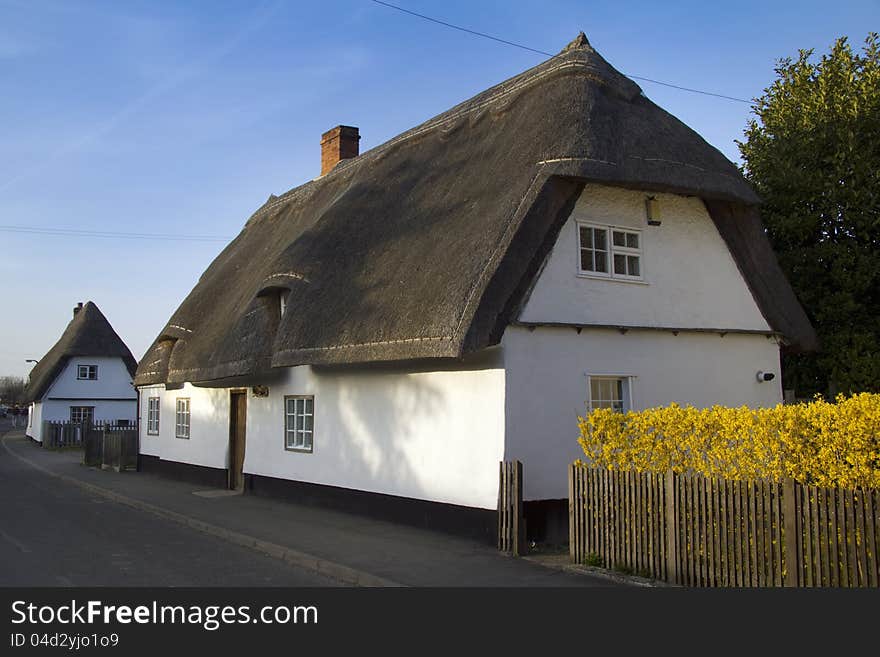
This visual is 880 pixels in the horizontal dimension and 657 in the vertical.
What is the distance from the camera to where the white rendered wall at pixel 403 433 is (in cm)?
1095

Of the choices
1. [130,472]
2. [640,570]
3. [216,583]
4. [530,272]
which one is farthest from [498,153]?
[130,472]

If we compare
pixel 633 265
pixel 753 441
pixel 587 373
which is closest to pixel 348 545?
pixel 587 373

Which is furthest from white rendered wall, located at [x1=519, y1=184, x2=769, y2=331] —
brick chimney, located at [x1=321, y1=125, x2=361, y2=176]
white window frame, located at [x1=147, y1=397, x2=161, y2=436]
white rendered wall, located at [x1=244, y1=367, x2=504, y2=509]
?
white window frame, located at [x1=147, y1=397, x2=161, y2=436]

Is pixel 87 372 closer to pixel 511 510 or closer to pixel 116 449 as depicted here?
pixel 116 449

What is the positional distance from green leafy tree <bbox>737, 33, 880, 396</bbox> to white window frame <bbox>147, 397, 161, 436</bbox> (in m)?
17.7

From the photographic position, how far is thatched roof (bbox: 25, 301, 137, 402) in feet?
148

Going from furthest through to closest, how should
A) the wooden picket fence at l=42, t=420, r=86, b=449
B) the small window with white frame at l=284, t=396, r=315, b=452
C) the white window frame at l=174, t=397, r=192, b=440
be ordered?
the wooden picket fence at l=42, t=420, r=86, b=449
the white window frame at l=174, t=397, r=192, b=440
the small window with white frame at l=284, t=396, r=315, b=452

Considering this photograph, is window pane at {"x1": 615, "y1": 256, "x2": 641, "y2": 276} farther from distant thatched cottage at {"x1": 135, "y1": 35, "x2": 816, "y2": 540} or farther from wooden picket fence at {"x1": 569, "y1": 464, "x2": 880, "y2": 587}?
wooden picket fence at {"x1": 569, "y1": 464, "x2": 880, "y2": 587}

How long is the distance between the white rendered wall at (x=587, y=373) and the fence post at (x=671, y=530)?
2668mm

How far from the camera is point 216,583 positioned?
8.71 meters

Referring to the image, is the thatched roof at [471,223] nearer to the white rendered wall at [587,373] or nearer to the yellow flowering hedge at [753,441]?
the white rendered wall at [587,373]

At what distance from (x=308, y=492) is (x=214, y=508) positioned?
186 centimetres

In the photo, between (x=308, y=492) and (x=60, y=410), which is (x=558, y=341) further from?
(x=60, y=410)

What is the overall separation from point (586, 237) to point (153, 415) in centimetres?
1669
